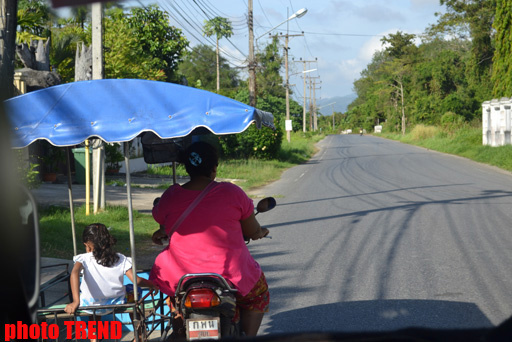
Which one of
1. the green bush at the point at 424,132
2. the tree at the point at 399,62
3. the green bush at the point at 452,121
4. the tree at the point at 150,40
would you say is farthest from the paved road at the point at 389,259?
the tree at the point at 399,62

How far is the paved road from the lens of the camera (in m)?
5.71


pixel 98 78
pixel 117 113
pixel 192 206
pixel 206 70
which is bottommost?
pixel 192 206

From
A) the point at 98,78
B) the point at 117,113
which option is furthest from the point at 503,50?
the point at 117,113

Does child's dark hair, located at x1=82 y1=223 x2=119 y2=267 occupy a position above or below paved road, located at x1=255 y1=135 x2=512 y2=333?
above

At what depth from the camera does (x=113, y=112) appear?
4.51 m

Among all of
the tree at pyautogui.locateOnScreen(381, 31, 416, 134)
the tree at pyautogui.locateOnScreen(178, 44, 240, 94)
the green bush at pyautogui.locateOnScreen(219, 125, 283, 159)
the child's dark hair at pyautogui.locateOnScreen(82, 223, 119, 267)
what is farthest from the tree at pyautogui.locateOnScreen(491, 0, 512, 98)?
the tree at pyautogui.locateOnScreen(178, 44, 240, 94)

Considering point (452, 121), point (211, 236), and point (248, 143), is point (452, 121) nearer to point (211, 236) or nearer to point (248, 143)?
point (248, 143)

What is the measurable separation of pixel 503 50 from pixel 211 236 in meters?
34.4

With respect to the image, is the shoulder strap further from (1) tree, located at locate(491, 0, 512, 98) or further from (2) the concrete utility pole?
(1) tree, located at locate(491, 0, 512, 98)

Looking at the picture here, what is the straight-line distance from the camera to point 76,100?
452 cm

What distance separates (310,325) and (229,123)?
2.04 meters

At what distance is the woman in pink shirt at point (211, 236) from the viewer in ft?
12.5

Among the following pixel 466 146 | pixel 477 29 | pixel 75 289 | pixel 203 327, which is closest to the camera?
pixel 203 327

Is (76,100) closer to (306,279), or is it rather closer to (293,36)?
(306,279)
